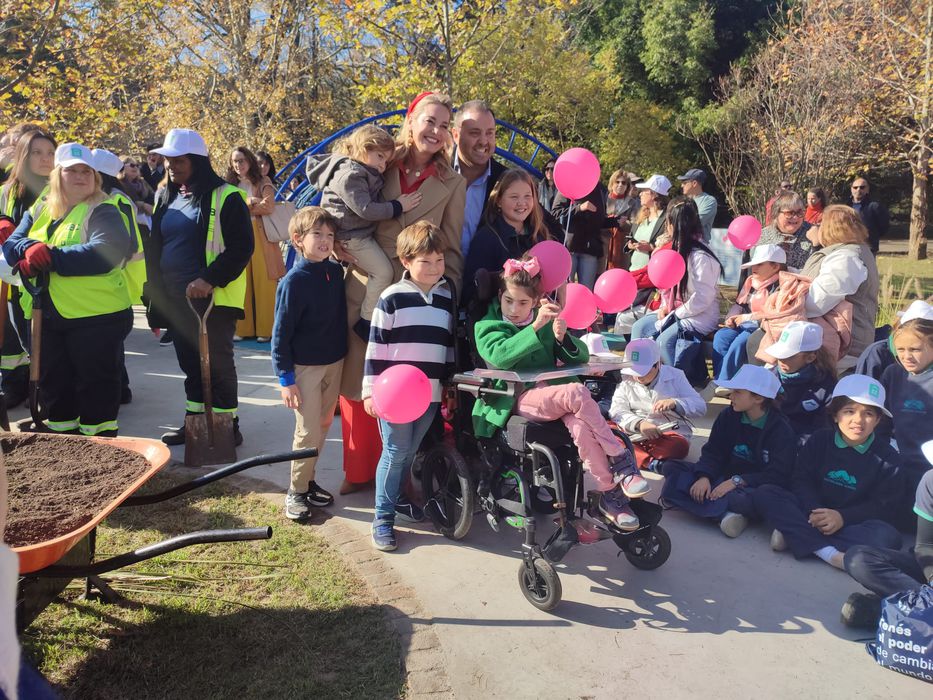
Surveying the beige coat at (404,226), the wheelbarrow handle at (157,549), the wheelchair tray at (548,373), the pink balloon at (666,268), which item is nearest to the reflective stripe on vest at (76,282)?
the beige coat at (404,226)

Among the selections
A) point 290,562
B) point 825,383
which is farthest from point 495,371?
point 825,383

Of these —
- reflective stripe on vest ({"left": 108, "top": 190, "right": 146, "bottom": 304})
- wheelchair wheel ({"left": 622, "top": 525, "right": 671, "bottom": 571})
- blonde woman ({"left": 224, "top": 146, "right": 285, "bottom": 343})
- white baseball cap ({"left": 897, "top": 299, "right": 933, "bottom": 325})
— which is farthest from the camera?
blonde woman ({"left": 224, "top": 146, "right": 285, "bottom": 343})

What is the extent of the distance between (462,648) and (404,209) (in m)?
2.28

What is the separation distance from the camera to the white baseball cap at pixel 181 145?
4523mm

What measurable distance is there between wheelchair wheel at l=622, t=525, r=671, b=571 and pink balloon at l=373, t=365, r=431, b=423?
1.24 m

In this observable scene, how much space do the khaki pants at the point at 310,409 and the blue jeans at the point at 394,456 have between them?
50cm

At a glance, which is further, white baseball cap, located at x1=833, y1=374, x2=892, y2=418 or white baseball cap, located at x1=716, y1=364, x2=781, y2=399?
white baseball cap, located at x1=716, y1=364, x2=781, y2=399

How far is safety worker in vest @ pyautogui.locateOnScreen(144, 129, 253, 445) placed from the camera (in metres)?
4.66

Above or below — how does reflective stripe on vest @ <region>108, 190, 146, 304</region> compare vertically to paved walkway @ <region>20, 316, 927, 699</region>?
above

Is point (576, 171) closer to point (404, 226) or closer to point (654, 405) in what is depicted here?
point (404, 226)

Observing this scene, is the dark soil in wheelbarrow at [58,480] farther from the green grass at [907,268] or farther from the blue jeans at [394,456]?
the green grass at [907,268]

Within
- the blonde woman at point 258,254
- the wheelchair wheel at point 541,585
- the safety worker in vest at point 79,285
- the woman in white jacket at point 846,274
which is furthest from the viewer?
the blonde woman at point 258,254

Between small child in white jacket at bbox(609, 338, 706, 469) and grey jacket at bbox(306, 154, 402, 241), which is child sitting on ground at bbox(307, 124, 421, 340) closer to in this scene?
grey jacket at bbox(306, 154, 402, 241)

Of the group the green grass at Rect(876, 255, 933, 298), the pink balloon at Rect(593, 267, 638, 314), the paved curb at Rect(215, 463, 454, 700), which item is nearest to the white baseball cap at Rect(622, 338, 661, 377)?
the pink balloon at Rect(593, 267, 638, 314)
